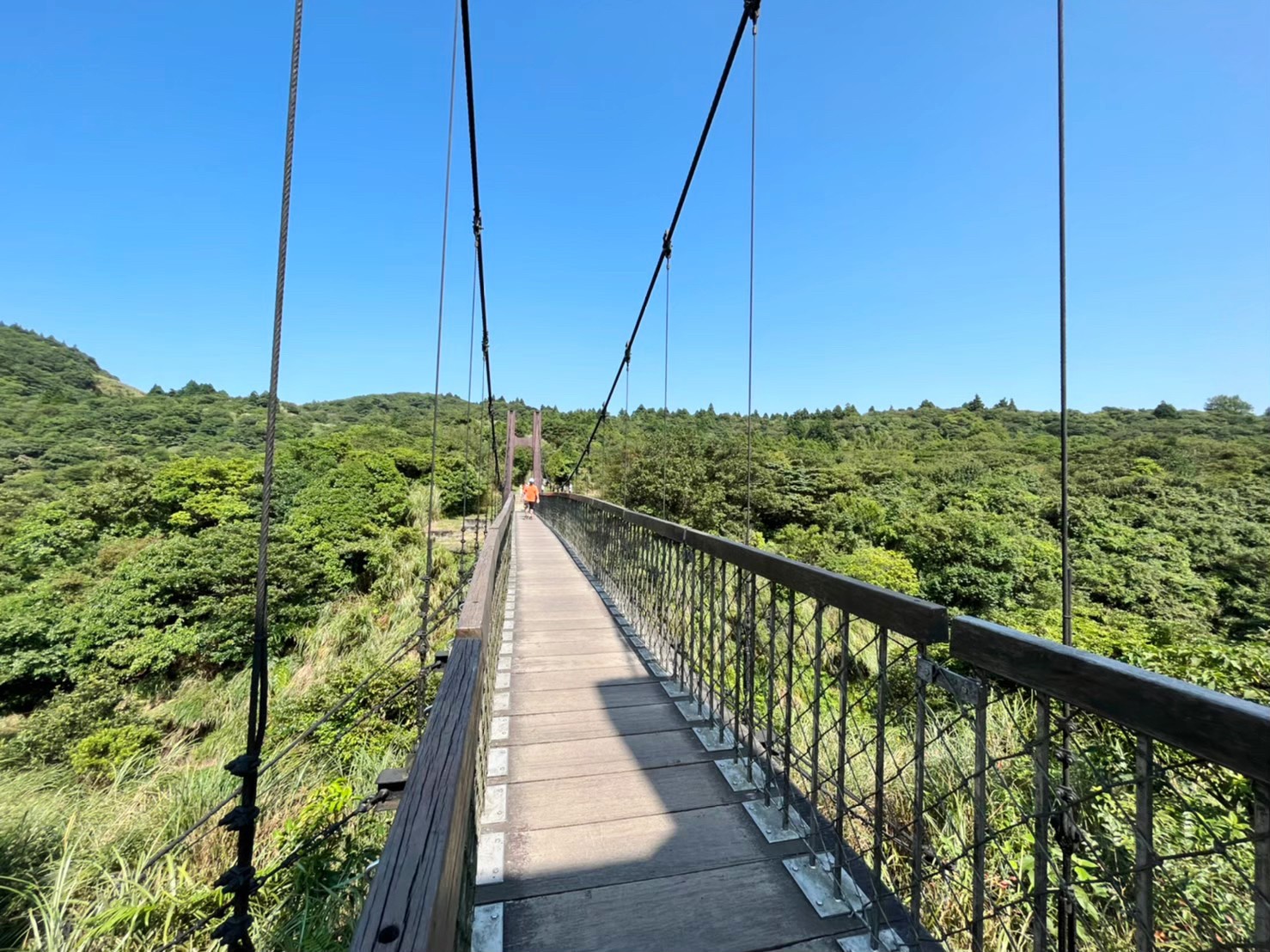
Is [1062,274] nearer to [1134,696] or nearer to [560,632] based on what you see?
[1134,696]

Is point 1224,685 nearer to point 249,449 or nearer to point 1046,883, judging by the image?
point 1046,883

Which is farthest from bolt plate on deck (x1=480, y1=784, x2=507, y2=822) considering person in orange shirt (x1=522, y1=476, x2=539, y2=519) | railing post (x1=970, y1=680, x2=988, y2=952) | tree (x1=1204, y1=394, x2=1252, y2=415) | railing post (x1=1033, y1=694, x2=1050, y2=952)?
tree (x1=1204, y1=394, x2=1252, y2=415)

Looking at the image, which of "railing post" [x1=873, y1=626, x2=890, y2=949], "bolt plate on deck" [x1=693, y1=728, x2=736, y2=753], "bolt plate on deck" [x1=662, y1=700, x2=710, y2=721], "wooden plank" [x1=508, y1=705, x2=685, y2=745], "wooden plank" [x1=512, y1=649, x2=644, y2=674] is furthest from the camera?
"wooden plank" [x1=512, y1=649, x2=644, y2=674]

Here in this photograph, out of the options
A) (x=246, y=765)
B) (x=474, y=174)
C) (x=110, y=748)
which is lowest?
(x=110, y=748)

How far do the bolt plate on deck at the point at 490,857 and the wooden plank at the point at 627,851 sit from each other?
0.02 meters

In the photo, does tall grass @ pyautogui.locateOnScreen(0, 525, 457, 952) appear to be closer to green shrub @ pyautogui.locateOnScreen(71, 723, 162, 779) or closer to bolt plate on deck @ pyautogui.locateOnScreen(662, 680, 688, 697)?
green shrub @ pyautogui.locateOnScreen(71, 723, 162, 779)

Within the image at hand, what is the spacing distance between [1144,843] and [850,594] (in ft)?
2.03

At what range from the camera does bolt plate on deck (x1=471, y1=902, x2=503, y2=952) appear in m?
1.19

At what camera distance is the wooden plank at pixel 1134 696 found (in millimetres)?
571

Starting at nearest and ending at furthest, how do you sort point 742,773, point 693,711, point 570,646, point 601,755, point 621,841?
point 621,841 < point 742,773 < point 601,755 < point 693,711 < point 570,646

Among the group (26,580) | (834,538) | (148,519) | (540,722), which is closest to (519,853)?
(540,722)

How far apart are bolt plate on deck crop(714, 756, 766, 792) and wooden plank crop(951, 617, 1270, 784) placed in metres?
1.11

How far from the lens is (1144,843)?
0.76 m

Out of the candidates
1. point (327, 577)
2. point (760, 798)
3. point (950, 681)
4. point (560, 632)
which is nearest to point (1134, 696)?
point (950, 681)
